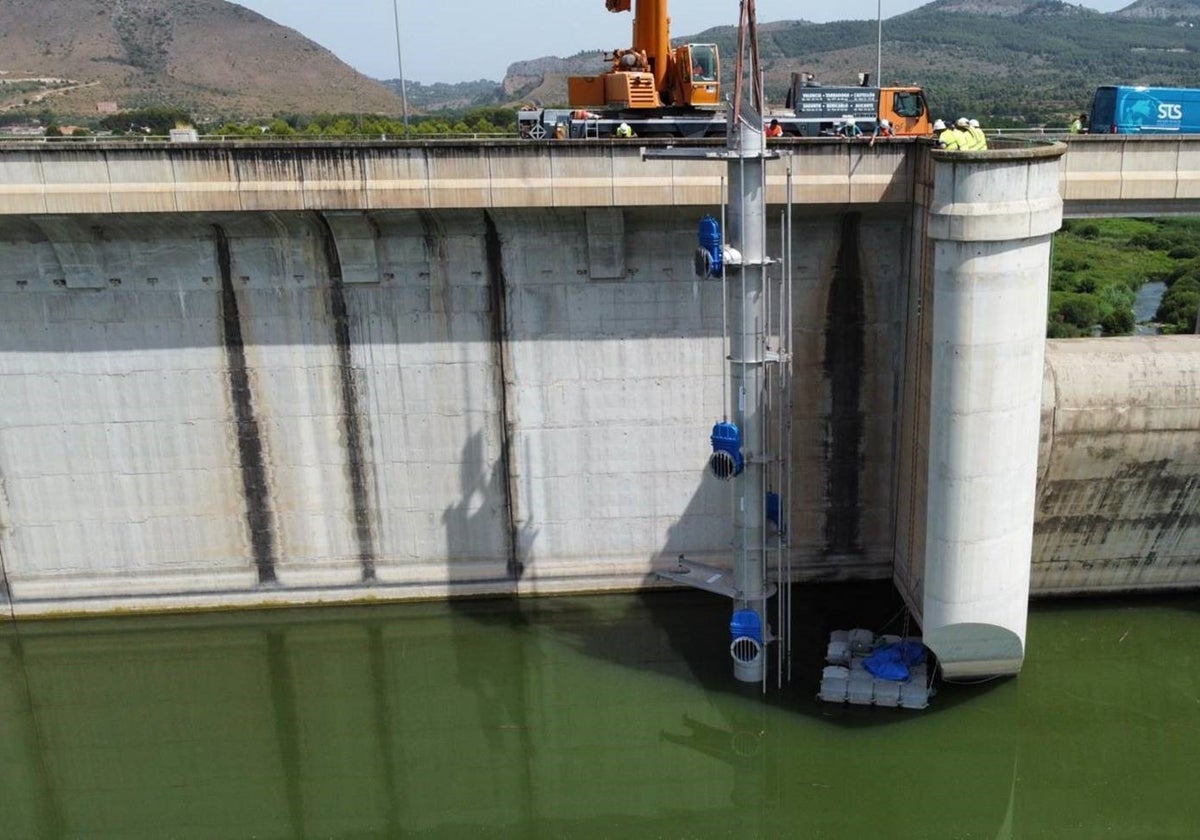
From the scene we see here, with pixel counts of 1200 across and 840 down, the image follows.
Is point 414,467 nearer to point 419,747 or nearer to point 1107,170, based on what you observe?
point 419,747

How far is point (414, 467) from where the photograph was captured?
55.6ft

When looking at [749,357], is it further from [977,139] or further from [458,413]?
[458,413]

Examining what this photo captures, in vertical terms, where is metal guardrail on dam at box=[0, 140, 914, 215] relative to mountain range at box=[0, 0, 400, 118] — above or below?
below

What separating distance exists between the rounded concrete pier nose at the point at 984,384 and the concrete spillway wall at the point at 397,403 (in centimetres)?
349

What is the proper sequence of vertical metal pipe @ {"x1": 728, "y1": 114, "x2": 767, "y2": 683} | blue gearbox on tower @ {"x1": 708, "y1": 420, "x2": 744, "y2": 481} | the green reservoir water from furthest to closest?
the green reservoir water
blue gearbox on tower @ {"x1": 708, "y1": 420, "x2": 744, "y2": 481}
vertical metal pipe @ {"x1": 728, "y1": 114, "x2": 767, "y2": 683}

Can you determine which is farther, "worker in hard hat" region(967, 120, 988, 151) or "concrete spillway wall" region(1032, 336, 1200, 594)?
"concrete spillway wall" region(1032, 336, 1200, 594)

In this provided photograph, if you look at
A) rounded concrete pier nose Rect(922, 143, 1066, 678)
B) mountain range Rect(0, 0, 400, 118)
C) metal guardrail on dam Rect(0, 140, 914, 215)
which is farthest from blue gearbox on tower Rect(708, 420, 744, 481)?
mountain range Rect(0, 0, 400, 118)

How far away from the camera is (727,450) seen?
13109 millimetres

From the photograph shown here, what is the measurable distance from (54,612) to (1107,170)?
1815 cm

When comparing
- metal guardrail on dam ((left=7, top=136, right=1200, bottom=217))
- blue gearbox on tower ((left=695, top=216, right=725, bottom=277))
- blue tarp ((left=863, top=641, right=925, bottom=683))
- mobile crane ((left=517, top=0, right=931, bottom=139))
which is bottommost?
blue tarp ((left=863, top=641, right=925, bottom=683))

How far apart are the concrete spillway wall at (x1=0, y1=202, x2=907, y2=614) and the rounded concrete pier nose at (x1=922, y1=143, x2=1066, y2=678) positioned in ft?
11.4

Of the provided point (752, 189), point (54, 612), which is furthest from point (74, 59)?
point (752, 189)

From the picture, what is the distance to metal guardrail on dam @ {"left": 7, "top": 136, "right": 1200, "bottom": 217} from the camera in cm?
1473

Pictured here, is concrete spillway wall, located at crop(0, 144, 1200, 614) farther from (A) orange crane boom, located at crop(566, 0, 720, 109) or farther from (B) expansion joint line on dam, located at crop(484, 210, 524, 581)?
(A) orange crane boom, located at crop(566, 0, 720, 109)
